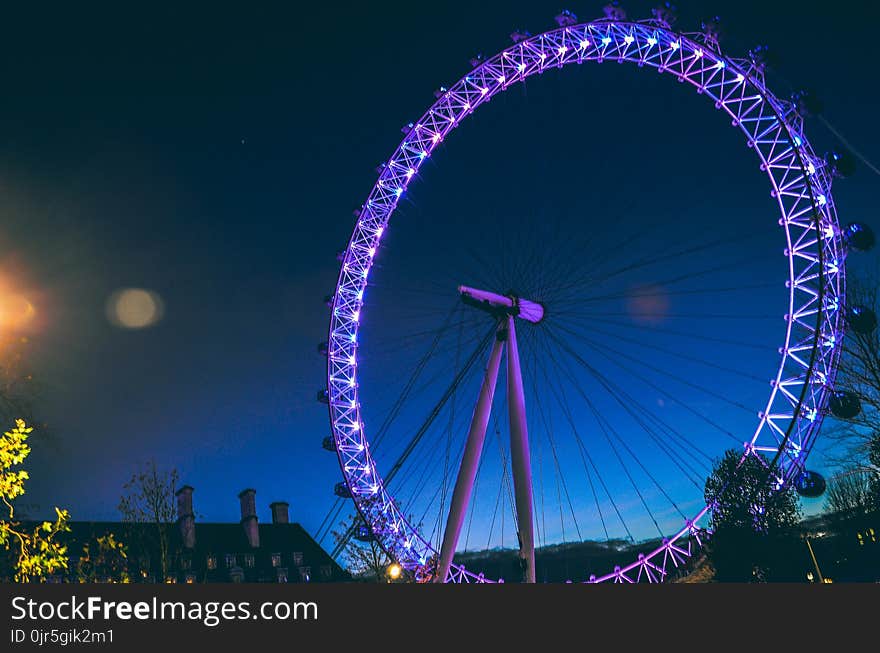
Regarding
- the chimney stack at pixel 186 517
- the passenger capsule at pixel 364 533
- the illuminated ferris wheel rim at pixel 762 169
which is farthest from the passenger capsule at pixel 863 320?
the chimney stack at pixel 186 517

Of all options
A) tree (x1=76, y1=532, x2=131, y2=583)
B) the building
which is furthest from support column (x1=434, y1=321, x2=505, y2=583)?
the building

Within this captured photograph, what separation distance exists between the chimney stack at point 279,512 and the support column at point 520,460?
139 feet

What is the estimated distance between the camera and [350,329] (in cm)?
3594

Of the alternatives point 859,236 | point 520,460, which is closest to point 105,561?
point 520,460

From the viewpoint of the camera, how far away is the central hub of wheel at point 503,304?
2795cm

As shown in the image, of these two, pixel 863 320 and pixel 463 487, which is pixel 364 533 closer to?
pixel 463 487

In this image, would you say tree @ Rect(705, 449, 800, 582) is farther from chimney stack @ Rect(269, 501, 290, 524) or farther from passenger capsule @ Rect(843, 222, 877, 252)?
chimney stack @ Rect(269, 501, 290, 524)

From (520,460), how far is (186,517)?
40.2 metres

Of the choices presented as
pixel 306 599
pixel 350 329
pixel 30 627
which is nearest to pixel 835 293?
pixel 350 329

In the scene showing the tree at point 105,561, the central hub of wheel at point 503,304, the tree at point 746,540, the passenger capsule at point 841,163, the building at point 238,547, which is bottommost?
the tree at point 746,540

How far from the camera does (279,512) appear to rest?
63.4m

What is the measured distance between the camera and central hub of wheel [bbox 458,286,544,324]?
27948 mm

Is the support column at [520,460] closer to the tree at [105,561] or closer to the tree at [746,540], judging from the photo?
the tree at [105,561]

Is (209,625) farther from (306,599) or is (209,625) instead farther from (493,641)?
(493,641)
